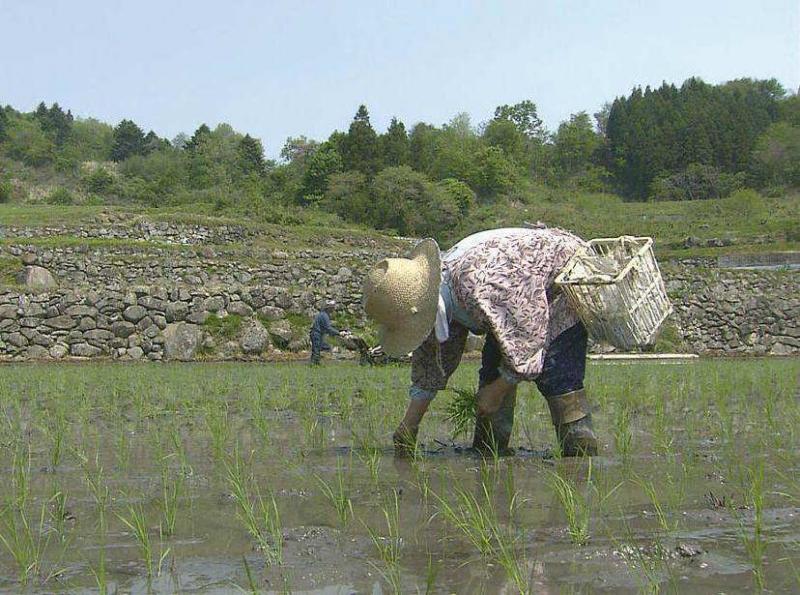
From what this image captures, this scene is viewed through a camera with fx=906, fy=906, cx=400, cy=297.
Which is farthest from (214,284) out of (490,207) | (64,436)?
(490,207)

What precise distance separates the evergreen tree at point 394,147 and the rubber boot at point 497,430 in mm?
44050

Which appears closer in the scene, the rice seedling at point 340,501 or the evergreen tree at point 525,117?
the rice seedling at point 340,501

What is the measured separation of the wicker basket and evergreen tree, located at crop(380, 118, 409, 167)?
145ft

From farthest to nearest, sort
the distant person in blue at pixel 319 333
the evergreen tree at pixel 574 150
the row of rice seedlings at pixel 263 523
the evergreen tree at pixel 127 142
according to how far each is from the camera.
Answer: the evergreen tree at pixel 127 142, the evergreen tree at pixel 574 150, the distant person in blue at pixel 319 333, the row of rice seedlings at pixel 263 523

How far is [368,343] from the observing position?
14383 mm

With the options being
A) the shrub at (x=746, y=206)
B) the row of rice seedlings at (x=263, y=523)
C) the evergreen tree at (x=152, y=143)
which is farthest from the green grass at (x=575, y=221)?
the evergreen tree at (x=152, y=143)

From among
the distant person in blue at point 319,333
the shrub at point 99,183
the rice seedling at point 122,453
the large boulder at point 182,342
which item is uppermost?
the shrub at point 99,183

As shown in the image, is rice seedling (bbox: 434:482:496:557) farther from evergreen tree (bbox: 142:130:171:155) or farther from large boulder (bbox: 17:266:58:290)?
evergreen tree (bbox: 142:130:171:155)

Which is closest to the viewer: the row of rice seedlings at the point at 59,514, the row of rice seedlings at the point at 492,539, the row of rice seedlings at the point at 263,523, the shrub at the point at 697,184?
the row of rice seedlings at the point at 492,539

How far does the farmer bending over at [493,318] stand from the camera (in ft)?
11.7

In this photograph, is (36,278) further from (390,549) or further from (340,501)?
(390,549)

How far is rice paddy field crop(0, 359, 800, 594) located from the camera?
6.87 feet

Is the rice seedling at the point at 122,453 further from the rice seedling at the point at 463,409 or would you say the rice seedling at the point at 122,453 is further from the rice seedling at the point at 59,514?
the rice seedling at the point at 463,409

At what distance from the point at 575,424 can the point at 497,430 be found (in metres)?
0.41
